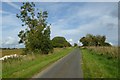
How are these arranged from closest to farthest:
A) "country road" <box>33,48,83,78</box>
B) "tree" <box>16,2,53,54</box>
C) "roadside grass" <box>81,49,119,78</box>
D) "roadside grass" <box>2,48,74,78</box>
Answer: "roadside grass" <box>81,49,119,78</box> < "country road" <box>33,48,83,78</box> < "roadside grass" <box>2,48,74,78</box> < "tree" <box>16,2,53,54</box>

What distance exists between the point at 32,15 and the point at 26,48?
8.43 metres

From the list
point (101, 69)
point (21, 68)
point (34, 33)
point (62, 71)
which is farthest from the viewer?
point (34, 33)

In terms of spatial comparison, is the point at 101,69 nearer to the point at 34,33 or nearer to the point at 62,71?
the point at 62,71

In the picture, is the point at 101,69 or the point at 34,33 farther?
the point at 34,33

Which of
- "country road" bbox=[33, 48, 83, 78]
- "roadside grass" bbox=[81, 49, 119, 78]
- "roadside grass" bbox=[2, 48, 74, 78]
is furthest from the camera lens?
"roadside grass" bbox=[2, 48, 74, 78]

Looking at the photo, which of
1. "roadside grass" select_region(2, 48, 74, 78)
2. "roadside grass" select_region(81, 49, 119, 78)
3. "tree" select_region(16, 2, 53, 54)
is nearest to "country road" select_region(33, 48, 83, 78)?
"roadside grass" select_region(81, 49, 119, 78)

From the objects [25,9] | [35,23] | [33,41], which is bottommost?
[33,41]

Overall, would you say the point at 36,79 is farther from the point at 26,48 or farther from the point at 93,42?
the point at 93,42

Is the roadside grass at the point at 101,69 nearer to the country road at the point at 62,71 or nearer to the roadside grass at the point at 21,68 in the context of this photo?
the country road at the point at 62,71

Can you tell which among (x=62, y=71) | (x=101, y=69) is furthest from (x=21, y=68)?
(x=101, y=69)

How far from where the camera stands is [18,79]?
1316 cm

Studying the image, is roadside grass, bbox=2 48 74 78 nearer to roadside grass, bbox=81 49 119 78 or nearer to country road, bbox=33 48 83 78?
country road, bbox=33 48 83 78

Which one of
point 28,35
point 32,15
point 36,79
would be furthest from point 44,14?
point 36,79

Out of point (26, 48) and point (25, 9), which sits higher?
point (25, 9)
